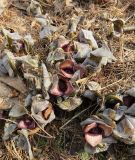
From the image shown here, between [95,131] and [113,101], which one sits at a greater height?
[113,101]

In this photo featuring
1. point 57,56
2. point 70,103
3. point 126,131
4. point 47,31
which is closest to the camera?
point 126,131

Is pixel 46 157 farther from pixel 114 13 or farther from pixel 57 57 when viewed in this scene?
pixel 114 13

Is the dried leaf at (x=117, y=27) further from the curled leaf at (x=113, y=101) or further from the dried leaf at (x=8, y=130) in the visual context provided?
the dried leaf at (x=8, y=130)

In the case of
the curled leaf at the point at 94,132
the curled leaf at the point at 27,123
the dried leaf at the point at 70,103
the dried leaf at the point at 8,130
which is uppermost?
the dried leaf at the point at 70,103

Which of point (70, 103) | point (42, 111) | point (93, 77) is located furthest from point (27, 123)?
point (93, 77)

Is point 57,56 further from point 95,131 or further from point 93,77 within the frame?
point 95,131

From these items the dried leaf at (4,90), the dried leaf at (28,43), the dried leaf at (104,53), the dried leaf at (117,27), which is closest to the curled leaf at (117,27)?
the dried leaf at (117,27)

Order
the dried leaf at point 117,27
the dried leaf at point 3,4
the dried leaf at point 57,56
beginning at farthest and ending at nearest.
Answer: the dried leaf at point 3,4 → the dried leaf at point 117,27 → the dried leaf at point 57,56

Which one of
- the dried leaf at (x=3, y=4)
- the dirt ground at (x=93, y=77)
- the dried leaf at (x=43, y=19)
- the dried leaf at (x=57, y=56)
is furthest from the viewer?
the dried leaf at (x=3, y=4)
